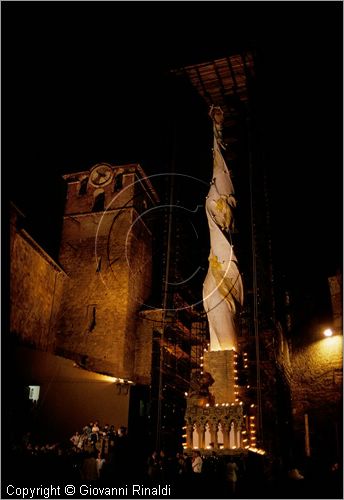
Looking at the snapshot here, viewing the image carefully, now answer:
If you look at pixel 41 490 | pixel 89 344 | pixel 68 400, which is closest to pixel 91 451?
pixel 41 490

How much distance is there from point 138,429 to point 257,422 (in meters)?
Answer: 10.2

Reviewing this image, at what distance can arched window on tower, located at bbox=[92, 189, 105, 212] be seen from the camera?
1096 inches

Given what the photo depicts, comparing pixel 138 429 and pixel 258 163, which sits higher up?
pixel 258 163

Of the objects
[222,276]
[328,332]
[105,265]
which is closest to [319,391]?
[328,332]

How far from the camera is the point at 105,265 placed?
2545cm

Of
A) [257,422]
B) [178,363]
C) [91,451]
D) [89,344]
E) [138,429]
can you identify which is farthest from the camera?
[89,344]

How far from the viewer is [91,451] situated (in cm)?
984

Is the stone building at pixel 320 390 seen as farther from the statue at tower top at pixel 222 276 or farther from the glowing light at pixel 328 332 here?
the statue at tower top at pixel 222 276

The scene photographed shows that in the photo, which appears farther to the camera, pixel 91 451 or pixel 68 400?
pixel 68 400

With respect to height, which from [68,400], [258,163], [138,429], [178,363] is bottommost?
[138,429]

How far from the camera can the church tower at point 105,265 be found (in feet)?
77.0

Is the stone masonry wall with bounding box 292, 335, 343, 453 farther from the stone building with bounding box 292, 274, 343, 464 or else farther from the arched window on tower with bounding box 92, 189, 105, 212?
the arched window on tower with bounding box 92, 189, 105, 212

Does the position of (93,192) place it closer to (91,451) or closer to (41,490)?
(91,451)

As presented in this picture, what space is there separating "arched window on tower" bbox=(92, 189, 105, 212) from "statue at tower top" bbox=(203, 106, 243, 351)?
53.8 ft
